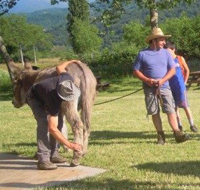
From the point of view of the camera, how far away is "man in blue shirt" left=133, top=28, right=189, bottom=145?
7.80 meters

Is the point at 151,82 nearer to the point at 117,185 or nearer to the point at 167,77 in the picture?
the point at 167,77

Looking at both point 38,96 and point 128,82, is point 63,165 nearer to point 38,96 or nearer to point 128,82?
point 38,96

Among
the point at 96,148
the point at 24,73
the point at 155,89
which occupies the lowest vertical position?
the point at 96,148

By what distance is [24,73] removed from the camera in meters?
7.06

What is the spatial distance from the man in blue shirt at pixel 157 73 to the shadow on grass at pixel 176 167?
1.27 m

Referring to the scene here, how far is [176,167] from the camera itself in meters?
6.27

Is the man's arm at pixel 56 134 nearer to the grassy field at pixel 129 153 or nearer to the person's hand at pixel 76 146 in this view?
the person's hand at pixel 76 146

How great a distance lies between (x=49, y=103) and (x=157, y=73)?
2.37 m

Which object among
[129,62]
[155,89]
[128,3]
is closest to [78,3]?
[129,62]

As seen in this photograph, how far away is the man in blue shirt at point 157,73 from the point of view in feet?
25.6

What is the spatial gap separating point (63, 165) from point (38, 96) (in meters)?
1.06

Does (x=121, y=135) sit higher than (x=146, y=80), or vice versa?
(x=146, y=80)

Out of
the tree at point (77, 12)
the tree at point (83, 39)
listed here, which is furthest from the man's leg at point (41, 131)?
the tree at point (77, 12)

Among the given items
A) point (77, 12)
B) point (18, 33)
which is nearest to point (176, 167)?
point (18, 33)
